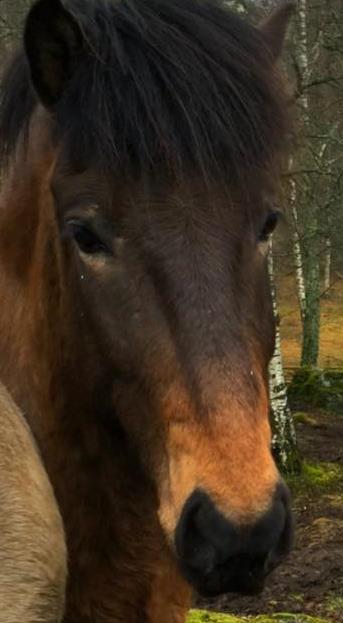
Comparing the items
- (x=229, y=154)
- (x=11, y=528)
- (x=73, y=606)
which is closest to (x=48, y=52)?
(x=229, y=154)

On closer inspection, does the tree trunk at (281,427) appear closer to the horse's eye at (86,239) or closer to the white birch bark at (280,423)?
the white birch bark at (280,423)

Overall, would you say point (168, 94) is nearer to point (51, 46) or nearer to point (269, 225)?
point (51, 46)

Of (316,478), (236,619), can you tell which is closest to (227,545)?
(236,619)

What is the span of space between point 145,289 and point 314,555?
5.20m

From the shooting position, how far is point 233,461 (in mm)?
2111

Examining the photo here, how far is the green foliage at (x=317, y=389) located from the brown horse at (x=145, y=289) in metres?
11.4

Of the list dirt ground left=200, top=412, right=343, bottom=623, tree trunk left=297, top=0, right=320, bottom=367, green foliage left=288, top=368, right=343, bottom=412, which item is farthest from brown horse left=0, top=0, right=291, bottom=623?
green foliage left=288, top=368, right=343, bottom=412

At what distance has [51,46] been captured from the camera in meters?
2.64

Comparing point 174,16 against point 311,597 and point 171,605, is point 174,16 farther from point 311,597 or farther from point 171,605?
point 311,597

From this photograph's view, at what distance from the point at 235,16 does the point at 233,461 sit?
1.52 metres

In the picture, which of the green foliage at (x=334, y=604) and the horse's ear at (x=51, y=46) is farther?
the green foliage at (x=334, y=604)

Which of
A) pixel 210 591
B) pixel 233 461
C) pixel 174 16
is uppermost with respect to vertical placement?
pixel 174 16

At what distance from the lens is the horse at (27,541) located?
160cm

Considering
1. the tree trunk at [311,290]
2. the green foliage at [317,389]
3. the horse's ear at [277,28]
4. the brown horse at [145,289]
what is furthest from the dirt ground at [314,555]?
the horse's ear at [277,28]
